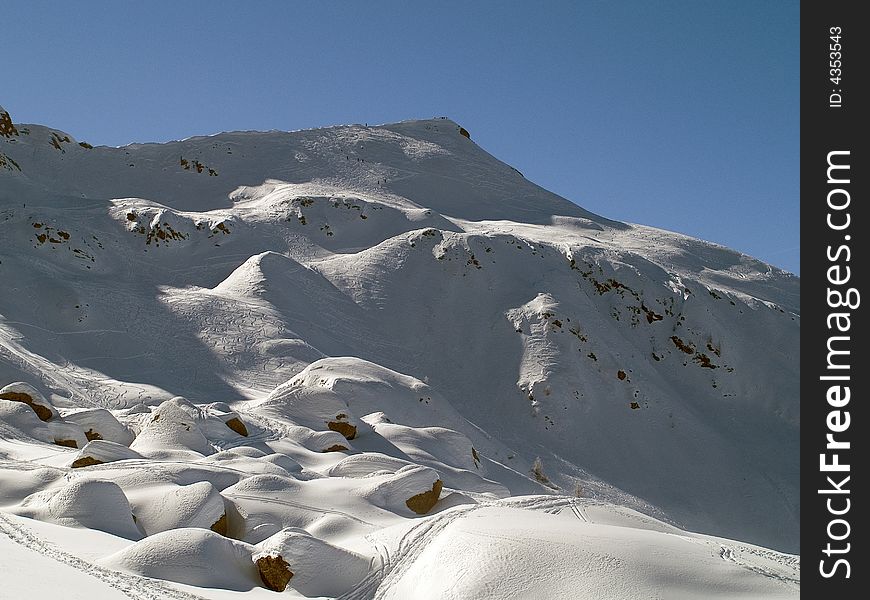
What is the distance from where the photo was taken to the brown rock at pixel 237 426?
13167 millimetres

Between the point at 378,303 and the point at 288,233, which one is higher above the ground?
the point at 288,233

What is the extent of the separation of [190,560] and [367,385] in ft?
35.9

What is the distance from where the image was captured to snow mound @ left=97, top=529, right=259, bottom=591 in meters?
5.95

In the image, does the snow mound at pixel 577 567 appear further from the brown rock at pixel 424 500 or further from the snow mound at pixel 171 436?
the snow mound at pixel 171 436

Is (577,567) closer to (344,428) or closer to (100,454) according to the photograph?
(100,454)

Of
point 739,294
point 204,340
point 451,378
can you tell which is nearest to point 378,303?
point 451,378

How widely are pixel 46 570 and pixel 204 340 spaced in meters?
15.4

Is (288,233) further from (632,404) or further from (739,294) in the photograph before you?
(739,294)
